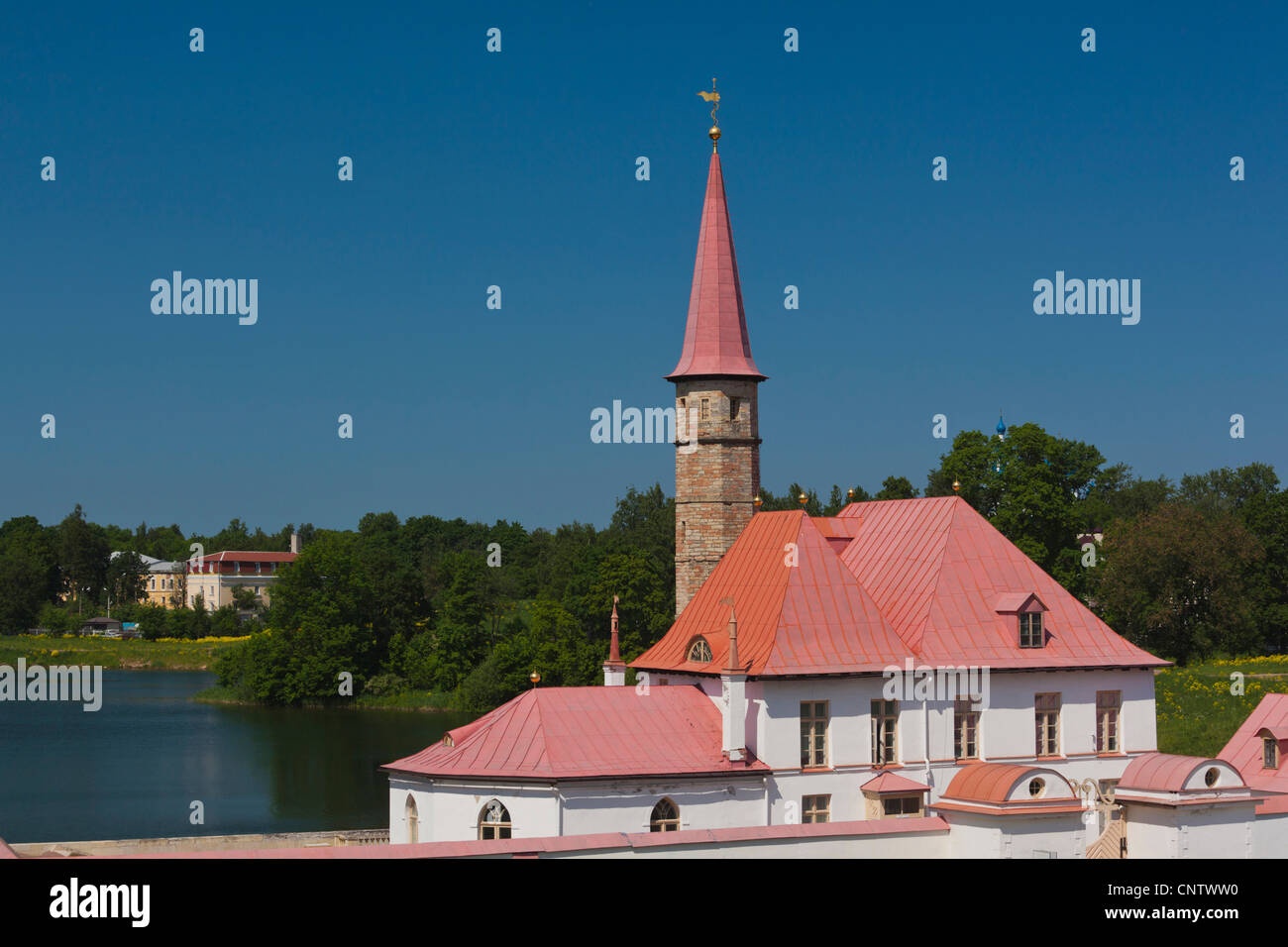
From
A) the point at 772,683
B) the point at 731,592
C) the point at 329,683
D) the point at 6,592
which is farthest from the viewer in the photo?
the point at 6,592

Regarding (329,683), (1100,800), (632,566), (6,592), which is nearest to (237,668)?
(329,683)

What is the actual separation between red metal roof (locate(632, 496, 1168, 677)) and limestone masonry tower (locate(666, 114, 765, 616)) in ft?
18.6

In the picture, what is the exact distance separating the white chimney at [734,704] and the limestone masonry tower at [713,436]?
11893mm

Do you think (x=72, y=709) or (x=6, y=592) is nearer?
(x=72, y=709)

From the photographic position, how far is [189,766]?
59438 mm

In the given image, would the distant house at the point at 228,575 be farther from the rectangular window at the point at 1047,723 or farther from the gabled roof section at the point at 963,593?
the rectangular window at the point at 1047,723

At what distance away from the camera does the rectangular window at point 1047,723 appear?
3422cm

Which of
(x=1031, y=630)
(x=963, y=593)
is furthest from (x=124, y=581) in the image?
(x=1031, y=630)

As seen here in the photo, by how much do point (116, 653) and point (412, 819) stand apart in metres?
89.9

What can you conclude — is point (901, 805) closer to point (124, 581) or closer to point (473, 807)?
point (473, 807)
